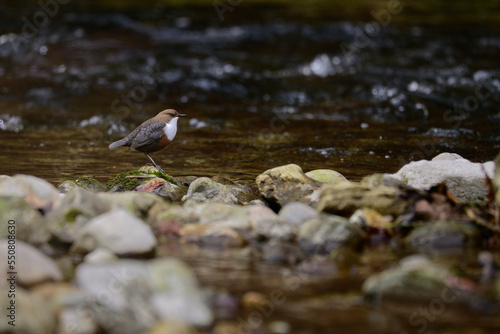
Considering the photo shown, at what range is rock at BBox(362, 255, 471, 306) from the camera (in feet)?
10.3

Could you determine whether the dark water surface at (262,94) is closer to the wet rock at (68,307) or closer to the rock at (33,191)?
the wet rock at (68,307)

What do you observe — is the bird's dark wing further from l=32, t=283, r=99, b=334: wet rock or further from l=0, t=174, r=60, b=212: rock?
l=32, t=283, r=99, b=334: wet rock

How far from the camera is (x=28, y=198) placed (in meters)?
4.45

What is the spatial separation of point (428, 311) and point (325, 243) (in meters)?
1.01

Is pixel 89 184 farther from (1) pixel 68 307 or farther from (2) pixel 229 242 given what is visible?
(1) pixel 68 307

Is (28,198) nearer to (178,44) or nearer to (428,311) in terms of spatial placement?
(428,311)

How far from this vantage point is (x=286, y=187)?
17.4 ft

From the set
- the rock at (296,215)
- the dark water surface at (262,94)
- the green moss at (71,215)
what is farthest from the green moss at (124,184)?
the rock at (296,215)

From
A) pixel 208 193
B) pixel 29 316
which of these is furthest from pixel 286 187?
pixel 29 316

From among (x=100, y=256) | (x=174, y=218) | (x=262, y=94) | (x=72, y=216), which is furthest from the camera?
(x=262, y=94)

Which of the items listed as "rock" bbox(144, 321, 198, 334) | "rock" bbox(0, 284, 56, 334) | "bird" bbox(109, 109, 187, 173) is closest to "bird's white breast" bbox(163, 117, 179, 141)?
"bird" bbox(109, 109, 187, 173)

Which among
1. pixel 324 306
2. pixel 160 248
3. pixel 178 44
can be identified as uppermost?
pixel 324 306

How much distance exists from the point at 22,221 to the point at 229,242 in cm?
136

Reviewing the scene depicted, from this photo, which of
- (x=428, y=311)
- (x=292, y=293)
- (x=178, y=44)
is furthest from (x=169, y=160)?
(x=178, y=44)
